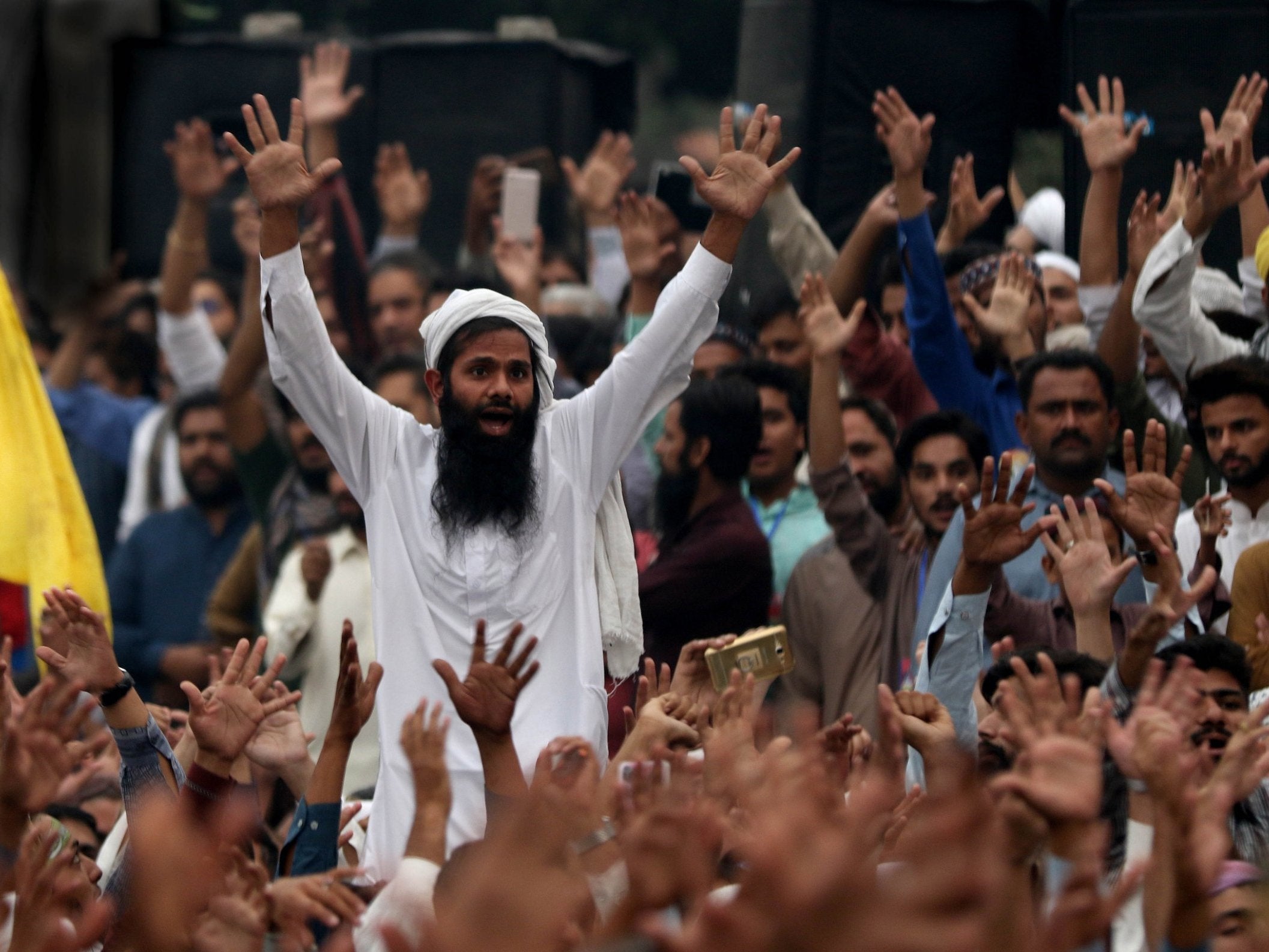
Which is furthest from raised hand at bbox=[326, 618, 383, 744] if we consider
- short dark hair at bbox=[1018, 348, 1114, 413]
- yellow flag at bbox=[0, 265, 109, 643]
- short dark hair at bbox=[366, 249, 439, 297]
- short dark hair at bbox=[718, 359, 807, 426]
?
short dark hair at bbox=[366, 249, 439, 297]

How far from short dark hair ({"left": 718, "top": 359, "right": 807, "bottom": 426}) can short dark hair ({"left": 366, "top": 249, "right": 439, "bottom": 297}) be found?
70.6 inches

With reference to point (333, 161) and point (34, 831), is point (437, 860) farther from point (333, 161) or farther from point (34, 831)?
point (333, 161)

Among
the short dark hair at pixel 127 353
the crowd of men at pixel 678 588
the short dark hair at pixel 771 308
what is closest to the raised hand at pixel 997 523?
the crowd of men at pixel 678 588

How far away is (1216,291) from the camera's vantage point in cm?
640

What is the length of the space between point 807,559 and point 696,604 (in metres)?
0.47

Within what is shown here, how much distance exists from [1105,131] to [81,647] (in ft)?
11.7

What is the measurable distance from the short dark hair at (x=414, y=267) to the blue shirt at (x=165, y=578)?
112 cm

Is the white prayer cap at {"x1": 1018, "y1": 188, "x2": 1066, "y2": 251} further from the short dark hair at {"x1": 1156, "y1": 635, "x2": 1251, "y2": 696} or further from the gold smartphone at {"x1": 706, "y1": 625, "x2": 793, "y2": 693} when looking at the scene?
the short dark hair at {"x1": 1156, "y1": 635, "x2": 1251, "y2": 696}

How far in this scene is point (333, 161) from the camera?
4.64m

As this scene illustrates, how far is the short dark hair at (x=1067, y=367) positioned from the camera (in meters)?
5.62

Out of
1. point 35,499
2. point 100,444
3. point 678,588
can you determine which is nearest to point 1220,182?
point 678,588

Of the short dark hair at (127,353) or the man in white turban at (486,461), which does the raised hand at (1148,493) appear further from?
the short dark hair at (127,353)

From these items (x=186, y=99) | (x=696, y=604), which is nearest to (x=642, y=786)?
(x=696, y=604)

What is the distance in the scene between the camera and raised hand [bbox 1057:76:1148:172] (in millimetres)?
6203
